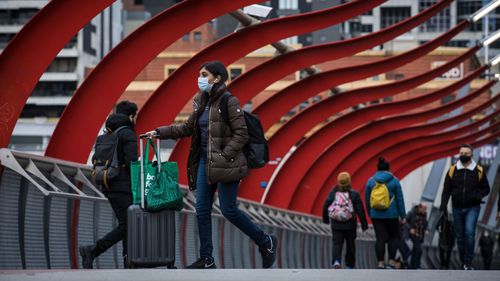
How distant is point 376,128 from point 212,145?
950 inches

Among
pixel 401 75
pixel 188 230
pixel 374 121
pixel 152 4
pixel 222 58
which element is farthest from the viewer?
pixel 401 75

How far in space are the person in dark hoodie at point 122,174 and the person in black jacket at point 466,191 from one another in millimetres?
5031

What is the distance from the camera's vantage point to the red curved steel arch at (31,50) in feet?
42.1

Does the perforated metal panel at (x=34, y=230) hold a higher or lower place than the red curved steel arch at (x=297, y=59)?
lower

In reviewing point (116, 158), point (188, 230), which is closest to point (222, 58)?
point (188, 230)

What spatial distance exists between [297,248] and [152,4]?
158ft

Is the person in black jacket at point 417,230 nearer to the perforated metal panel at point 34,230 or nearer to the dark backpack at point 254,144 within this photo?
the perforated metal panel at point 34,230

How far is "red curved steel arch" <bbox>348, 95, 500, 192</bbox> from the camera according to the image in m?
36.6

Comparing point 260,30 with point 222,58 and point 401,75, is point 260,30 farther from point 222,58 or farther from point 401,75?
point 401,75

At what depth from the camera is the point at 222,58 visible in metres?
18.8

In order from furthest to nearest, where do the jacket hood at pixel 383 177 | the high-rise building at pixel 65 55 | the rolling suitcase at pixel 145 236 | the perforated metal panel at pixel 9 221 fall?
the high-rise building at pixel 65 55, the jacket hood at pixel 383 177, the perforated metal panel at pixel 9 221, the rolling suitcase at pixel 145 236

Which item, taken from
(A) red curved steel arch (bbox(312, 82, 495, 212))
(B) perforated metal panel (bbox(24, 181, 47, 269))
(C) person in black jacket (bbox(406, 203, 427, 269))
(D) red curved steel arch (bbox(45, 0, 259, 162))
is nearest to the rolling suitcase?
(B) perforated metal panel (bbox(24, 181, 47, 269))

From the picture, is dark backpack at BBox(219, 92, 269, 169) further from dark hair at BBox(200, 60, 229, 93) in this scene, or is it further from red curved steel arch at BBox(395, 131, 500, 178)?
red curved steel arch at BBox(395, 131, 500, 178)

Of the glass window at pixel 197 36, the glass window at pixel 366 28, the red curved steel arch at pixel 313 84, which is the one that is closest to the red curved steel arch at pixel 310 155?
the red curved steel arch at pixel 313 84
